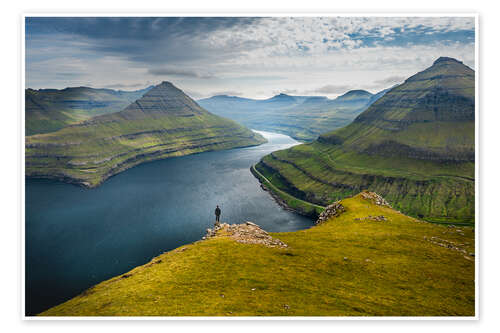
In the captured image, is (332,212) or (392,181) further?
(392,181)

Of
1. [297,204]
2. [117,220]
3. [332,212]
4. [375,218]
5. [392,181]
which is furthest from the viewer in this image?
[392,181]

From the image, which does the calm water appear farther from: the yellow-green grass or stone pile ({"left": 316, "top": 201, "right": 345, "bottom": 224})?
stone pile ({"left": 316, "top": 201, "right": 345, "bottom": 224})

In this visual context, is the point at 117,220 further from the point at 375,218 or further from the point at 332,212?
the point at 375,218

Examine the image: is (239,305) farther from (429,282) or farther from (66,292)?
(66,292)

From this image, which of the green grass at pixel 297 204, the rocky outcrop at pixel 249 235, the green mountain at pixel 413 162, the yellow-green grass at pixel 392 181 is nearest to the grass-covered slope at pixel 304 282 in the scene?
the rocky outcrop at pixel 249 235

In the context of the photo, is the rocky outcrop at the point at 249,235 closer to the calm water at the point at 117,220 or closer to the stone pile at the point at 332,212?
the stone pile at the point at 332,212

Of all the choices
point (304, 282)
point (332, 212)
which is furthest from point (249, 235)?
point (332, 212)
